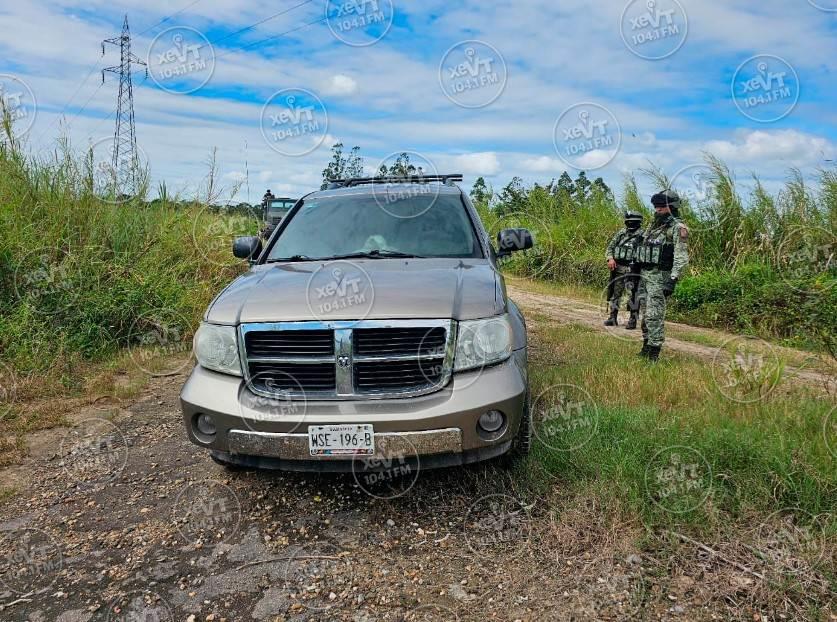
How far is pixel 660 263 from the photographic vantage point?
232 inches

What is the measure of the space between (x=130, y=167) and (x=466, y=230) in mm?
6199

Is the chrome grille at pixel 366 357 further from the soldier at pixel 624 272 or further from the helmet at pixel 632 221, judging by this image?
the helmet at pixel 632 221

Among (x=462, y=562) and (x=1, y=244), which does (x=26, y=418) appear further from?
(x=462, y=562)

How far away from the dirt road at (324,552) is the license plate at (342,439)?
47cm

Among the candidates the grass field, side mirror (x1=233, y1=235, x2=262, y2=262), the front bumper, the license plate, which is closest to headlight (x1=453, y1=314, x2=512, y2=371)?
the front bumper

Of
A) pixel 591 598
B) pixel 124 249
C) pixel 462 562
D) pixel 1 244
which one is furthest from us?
pixel 124 249

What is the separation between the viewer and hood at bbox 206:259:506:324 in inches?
112

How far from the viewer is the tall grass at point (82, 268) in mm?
5784

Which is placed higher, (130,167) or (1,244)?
(130,167)

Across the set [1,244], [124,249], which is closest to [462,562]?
[1,244]

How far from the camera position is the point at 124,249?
741 centimetres

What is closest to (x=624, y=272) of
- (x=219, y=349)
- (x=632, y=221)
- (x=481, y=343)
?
(x=632, y=221)

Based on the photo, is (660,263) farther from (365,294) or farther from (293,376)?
(293,376)

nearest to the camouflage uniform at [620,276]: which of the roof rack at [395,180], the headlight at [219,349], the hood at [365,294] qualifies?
the roof rack at [395,180]
